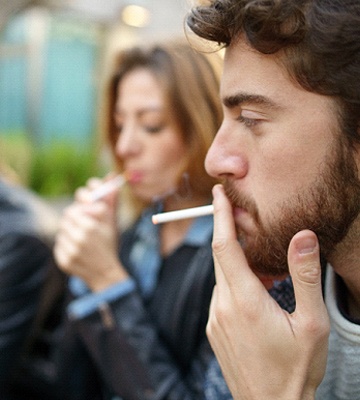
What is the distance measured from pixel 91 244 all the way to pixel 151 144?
49 cm

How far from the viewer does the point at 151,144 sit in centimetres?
240

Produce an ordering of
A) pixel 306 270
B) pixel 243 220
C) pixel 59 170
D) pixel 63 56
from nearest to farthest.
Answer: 1. pixel 306 270
2. pixel 243 220
3. pixel 59 170
4. pixel 63 56

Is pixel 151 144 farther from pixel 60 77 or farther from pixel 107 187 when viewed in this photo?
pixel 60 77

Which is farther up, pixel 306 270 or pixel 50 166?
pixel 306 270

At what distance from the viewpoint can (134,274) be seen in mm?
2393

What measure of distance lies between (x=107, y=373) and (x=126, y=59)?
1.37 m

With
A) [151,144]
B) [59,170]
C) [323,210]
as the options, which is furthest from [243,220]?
[59,170]

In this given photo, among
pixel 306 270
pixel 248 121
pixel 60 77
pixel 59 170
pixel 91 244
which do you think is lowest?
pixel 59 170

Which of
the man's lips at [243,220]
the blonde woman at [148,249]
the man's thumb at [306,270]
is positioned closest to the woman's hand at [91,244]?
the blonde woman at [148,249]

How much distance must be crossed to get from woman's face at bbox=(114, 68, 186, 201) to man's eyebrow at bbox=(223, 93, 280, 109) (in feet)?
3.07

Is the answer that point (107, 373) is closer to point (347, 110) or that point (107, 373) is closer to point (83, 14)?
point (347, 110)

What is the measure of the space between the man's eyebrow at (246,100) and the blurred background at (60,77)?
6.70m

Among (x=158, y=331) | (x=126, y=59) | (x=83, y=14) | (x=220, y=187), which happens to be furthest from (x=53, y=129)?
(x=220, y=187)

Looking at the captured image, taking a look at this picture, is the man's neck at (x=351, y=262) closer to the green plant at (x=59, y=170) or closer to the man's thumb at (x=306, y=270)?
the man's thumb at (x=306, y=270)
